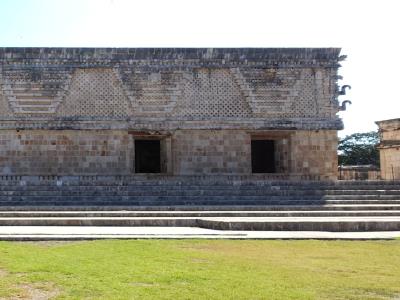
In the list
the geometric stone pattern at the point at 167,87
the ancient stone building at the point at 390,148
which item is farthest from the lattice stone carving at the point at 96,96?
the ancient stone building at the point at 390,148

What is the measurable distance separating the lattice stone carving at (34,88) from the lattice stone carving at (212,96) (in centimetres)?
363

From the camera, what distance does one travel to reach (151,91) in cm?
1677

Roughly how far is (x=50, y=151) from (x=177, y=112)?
395cm

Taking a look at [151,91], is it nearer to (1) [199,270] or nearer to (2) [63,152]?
(2) [63,152]

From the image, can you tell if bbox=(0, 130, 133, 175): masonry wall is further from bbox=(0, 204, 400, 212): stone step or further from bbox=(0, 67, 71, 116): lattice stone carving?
bbox=(0, 204, 400, 212): stone step

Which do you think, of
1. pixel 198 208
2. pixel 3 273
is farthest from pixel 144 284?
pixel 198 208

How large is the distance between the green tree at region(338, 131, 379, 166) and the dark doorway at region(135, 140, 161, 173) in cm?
1977

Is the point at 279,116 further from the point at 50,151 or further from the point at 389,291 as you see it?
the point at 389,291

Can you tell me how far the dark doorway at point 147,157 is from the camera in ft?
62.1

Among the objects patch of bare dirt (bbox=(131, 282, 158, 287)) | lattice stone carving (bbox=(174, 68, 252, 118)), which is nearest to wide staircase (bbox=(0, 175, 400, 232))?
lattice stone carving (bbox=(174, 68, 252, 118))

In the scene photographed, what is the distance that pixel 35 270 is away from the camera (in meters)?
5.19

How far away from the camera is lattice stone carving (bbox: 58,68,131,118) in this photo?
655 inches

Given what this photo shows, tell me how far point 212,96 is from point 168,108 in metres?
1.41

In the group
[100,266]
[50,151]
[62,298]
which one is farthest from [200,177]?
[62,298]
